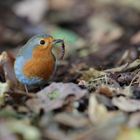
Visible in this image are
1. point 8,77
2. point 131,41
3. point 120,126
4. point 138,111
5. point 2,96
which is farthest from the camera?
point 131,41

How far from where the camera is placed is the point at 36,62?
4.58 m


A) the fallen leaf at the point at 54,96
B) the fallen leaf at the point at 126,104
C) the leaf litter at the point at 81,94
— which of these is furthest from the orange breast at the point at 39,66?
the fallen leaf at the point at 126,104

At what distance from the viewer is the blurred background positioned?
7789mm

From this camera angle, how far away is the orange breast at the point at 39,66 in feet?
15.0

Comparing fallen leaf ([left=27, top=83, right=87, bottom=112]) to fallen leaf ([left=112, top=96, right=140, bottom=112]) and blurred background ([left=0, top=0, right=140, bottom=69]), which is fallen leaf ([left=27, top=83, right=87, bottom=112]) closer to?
fallen leaf ([left=112, top=96, right=140, bottom=112])

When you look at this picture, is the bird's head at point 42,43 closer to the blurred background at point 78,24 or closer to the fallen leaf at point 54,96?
the fallen leaf at point 54,96

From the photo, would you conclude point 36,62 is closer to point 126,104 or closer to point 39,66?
point 39,66

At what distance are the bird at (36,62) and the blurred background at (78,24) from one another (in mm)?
2331

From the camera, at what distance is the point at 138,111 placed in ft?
12.0

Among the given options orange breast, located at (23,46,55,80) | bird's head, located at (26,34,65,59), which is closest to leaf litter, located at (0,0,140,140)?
orange breast, located at (23,46,55,80)

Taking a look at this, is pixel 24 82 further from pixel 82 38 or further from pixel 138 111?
pixel 82 38

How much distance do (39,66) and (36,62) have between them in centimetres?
4

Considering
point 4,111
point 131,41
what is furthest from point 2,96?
point 131,41

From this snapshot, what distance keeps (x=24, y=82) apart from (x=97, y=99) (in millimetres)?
1056
